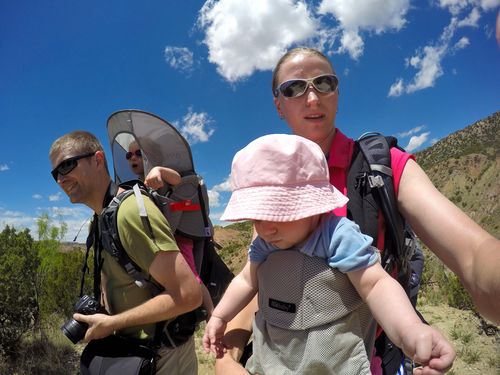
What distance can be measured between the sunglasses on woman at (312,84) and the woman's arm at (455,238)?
559 millimetres

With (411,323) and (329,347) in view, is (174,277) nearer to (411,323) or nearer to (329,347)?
(329,347)

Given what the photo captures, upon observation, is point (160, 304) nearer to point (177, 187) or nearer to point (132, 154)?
point (177, 187)

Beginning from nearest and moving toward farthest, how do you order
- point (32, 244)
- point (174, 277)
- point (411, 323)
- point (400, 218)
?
point (411, 323), point (400, 218), point (174, 277), point (32, 244)

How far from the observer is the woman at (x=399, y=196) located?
1.00 metres

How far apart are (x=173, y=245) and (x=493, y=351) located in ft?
23.4

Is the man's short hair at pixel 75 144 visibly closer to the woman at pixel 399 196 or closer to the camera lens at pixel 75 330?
the camera lens at pixel 75 330

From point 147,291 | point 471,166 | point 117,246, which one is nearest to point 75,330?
point 147,291

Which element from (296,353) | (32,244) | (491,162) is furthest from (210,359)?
(491,162)

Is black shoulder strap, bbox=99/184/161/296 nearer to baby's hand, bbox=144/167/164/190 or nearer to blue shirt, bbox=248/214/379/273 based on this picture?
baby's hand, bbox=144/167/164/190

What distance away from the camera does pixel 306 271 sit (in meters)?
1.33

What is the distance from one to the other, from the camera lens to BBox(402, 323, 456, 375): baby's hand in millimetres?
2090

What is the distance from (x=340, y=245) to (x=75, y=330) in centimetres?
193

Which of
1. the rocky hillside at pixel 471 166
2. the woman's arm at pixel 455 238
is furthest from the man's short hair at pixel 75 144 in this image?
the rocky hillside at pixel 471 166

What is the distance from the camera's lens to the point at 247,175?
4.78 ft
